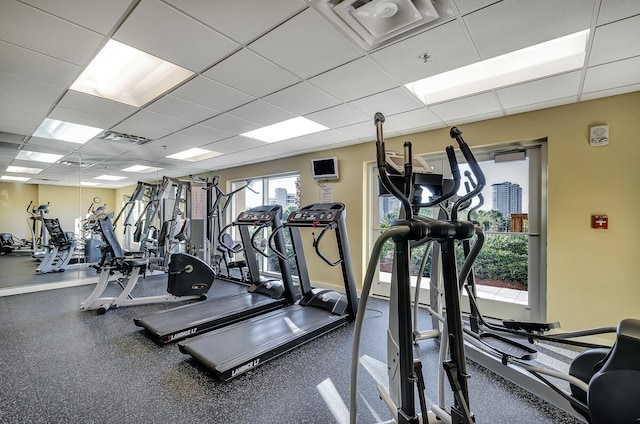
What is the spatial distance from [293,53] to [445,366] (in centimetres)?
230

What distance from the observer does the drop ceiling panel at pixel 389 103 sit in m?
2.92

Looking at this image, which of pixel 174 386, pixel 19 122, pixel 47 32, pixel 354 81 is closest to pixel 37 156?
pixel 19 122

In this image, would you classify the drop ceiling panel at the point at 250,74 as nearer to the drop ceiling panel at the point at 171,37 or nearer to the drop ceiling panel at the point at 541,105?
the drop ceiling panel at the point at 171,37

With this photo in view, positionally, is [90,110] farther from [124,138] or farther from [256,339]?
[256,339]

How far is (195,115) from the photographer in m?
3.55

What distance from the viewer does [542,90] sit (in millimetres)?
2762

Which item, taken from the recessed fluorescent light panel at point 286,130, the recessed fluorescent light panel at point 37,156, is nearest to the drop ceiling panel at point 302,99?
the recessed fluorescent light panel at point 286,130

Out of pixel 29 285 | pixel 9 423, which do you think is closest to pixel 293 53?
pixel 9 423

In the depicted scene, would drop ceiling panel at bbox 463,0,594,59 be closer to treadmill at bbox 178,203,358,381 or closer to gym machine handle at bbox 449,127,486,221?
gym machine handle at bbox 449,127,486,221

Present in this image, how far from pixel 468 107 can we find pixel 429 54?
51.0 inches

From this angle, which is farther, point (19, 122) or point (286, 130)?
point (286, 130)

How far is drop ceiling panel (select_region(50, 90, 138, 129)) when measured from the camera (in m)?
3.05

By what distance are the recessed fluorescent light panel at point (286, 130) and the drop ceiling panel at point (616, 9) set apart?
2.82 meters

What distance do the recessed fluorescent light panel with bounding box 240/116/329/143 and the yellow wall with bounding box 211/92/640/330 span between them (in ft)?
7.95
